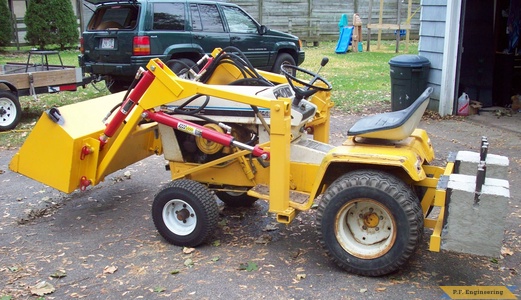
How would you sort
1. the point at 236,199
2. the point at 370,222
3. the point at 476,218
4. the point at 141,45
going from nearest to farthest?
1. the point at 476,218
2. the point at 370,222
3. the point at 236,199
4. the point at 141,45

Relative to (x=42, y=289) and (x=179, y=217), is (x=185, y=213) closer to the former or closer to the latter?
(x=179, y=217)

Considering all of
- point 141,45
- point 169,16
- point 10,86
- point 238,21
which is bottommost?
point 10,86

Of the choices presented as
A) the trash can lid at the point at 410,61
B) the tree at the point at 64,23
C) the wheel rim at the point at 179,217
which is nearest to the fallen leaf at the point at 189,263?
the wheel rim at the point at 179,217

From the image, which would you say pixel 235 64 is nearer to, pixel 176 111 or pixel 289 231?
pixel 176 111

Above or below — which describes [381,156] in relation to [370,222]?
above

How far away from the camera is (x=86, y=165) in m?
4.89

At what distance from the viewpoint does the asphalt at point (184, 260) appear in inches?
151

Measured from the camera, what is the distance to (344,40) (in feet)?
69.8

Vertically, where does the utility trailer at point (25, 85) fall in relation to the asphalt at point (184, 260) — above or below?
above

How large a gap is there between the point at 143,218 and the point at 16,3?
22906 millimetres

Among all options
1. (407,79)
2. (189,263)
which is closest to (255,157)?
(189,263)

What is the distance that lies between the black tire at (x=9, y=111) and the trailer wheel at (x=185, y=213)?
574cm

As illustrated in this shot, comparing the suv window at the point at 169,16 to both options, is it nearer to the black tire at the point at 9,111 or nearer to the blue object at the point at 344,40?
the black tire at the point at 9,111

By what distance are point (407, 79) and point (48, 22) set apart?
16.1 m
